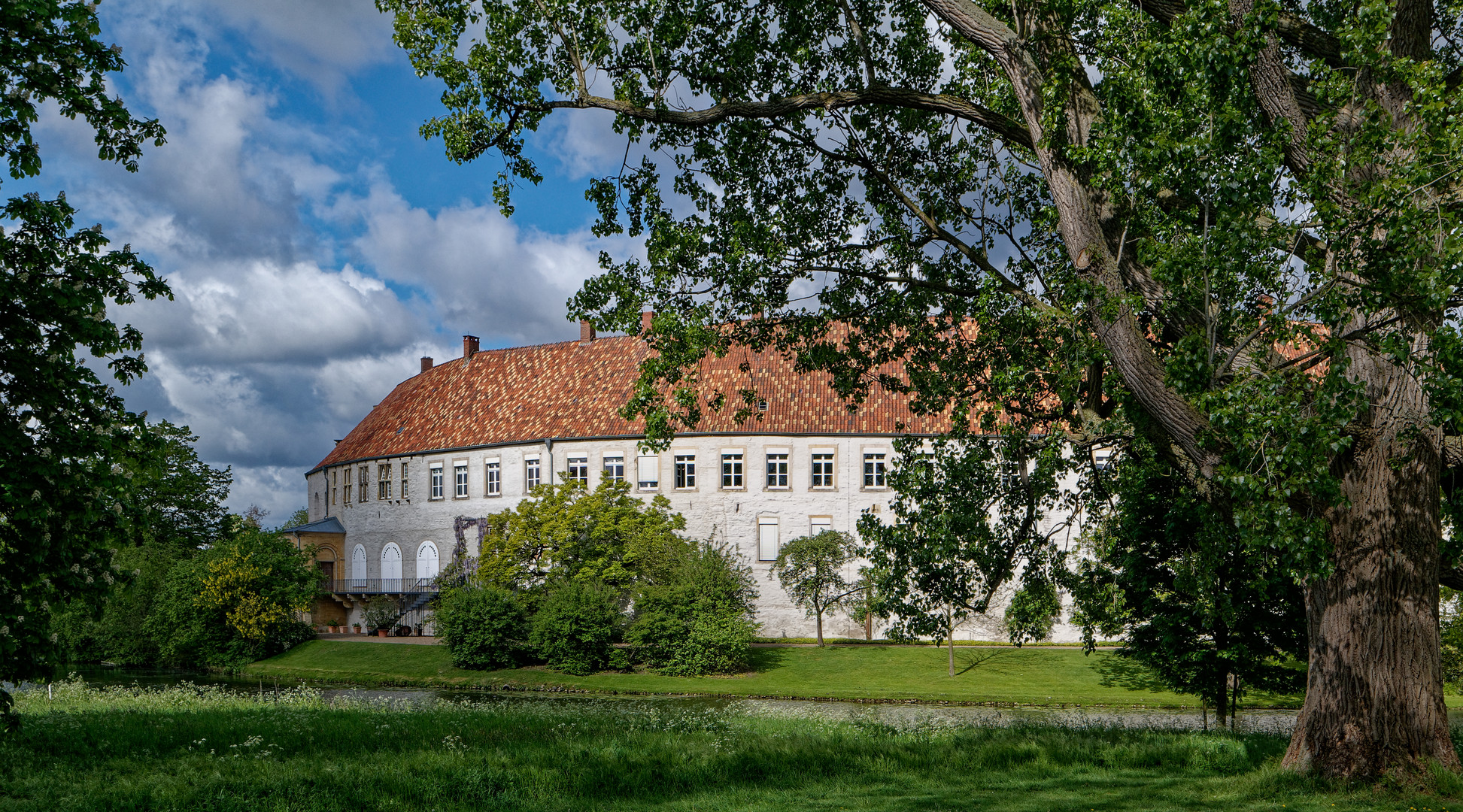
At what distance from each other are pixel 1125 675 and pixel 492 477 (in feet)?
91.2

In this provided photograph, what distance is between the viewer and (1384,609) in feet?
34.0

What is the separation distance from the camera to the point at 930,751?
12078 millimetres

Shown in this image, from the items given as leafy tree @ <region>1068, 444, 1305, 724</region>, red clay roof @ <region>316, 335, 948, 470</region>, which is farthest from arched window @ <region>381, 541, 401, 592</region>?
leafy tree @ <region>1068, 444, 1305, 724</region>

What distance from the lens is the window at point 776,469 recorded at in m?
43.2

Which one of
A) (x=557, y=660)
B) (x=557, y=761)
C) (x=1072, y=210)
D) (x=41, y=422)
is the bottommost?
(x=557, y=660)

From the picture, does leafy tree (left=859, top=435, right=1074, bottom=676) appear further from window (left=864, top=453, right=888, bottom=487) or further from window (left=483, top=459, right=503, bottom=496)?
window (left=483, top=459, right=503, bottom=496)

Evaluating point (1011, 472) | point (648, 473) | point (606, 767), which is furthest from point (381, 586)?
point (606, 767)

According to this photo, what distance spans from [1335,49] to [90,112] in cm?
1249

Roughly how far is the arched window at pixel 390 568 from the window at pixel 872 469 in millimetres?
22378

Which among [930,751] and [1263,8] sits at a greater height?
[1263,8]

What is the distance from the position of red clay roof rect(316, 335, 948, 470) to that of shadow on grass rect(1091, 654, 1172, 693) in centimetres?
1107

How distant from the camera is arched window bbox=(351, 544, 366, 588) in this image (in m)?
52.9

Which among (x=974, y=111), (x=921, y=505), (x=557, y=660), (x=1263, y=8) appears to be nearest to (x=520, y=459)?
(x=557, y=660)

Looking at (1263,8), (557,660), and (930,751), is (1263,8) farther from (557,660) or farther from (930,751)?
(557,660)
